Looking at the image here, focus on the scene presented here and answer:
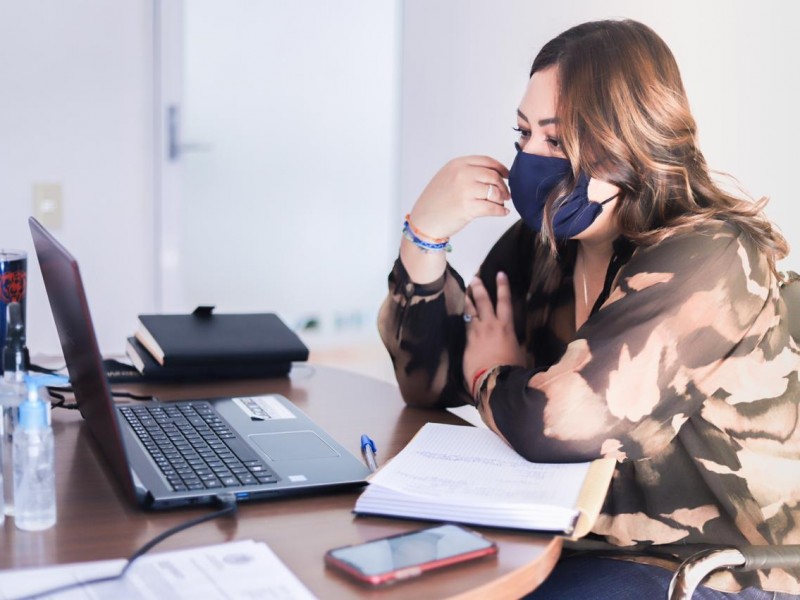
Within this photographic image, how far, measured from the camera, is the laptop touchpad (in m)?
1.12

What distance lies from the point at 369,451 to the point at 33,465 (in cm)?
40

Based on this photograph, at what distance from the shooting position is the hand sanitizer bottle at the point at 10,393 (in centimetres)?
93

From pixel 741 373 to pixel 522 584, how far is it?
0.48 meters

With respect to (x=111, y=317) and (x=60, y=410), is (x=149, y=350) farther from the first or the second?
(x=111, y=317)

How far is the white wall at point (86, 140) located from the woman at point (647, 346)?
6.94 feet

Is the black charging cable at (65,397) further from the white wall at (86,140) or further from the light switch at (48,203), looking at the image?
the light switch at (48,203)

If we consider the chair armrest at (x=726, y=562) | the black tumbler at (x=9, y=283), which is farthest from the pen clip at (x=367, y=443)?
the black tumbler at (x=9, y=283)

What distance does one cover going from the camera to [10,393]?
965mm

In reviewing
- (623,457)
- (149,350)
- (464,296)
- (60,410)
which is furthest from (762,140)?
(60,410)

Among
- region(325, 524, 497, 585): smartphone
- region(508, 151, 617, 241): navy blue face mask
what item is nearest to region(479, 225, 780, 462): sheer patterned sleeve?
region(508, 151, 617, 241): navy blue face mask

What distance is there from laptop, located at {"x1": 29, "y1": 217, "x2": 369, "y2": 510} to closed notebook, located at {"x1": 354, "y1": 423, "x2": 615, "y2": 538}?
63 millimetres

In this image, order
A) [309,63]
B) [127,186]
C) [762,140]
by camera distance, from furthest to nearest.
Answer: [309,63], [127,186], [762,140]

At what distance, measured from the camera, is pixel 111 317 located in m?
3.28

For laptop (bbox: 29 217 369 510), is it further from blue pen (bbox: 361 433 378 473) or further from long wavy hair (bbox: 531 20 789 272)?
long wavy hair (bbox: 531 20 789 272)
